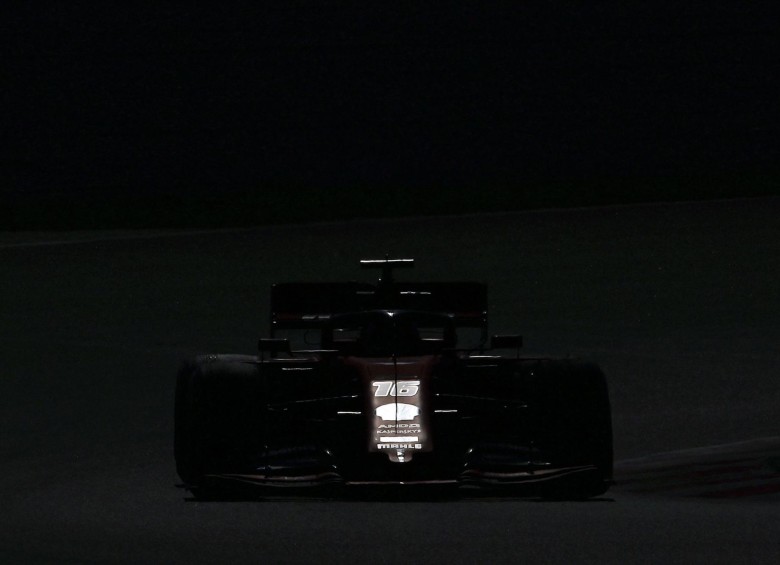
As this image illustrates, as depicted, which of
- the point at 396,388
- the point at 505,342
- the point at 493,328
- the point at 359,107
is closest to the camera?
the point at 396,388

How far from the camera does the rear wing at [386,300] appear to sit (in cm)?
1205

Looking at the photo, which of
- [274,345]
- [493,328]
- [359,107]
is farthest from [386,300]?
[359,107]

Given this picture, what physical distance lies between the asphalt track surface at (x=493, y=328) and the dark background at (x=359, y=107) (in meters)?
1.61

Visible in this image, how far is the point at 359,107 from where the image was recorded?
29.5 m

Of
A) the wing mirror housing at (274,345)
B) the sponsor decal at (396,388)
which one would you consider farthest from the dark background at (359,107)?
the sponsor decal at (396,388)

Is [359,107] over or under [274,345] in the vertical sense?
over

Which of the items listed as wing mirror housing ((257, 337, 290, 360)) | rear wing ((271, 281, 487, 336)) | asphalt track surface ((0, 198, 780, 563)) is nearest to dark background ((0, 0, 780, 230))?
asphalt track surface ((0, 198, 780, 563))

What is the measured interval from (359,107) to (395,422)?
19694 mm

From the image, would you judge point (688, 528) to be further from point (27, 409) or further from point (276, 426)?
point (27, 409)

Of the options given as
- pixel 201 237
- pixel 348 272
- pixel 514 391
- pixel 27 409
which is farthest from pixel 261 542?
pixel 201 237

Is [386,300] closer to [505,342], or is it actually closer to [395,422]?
[505,342]

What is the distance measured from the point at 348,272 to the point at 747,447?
11.5 m

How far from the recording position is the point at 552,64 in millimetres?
29766

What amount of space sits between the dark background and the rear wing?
17006 millimetres
